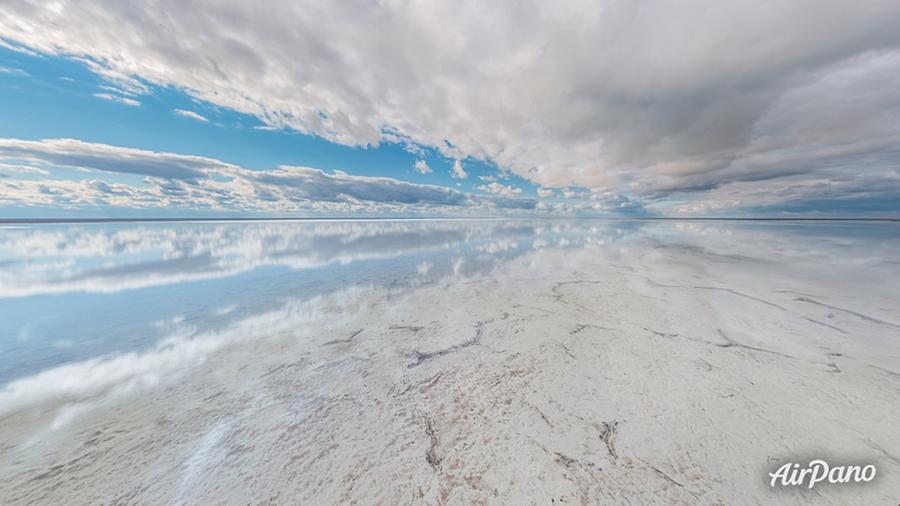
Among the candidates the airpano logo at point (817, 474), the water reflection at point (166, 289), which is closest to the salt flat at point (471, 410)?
the airpano logo at point (817, 474)

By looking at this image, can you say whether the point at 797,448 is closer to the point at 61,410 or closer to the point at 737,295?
the point at 737,295

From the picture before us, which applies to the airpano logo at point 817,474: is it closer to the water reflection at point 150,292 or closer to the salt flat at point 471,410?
the salt flat at point 471,410

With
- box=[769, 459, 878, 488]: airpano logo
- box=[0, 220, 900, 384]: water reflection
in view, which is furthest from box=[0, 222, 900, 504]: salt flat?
box=[0, 220, 900, 384]: water reflection

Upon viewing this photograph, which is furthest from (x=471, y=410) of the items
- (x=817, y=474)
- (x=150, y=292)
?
(x=150, y=292)

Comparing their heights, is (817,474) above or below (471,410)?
above

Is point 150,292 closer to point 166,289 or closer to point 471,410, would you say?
point 166,289

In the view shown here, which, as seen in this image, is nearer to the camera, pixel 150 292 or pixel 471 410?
pixel 471 410
